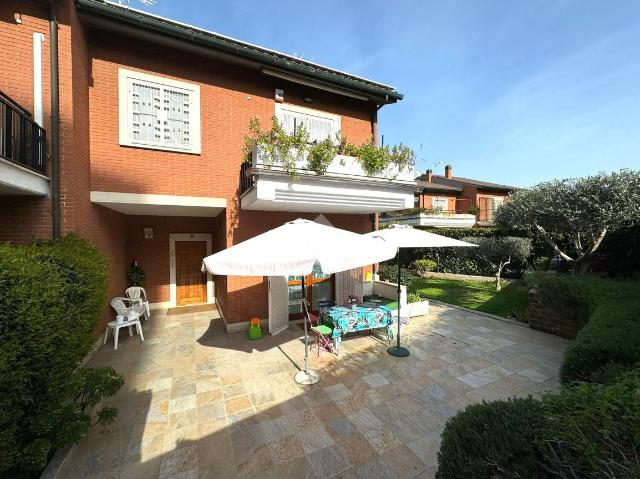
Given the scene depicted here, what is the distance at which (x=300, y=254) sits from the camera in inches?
159

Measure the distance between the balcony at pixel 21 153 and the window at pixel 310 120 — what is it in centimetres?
562

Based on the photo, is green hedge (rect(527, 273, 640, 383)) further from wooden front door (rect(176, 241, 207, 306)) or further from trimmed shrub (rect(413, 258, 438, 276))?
wooden front door (rect(176, 241, 207, 306))

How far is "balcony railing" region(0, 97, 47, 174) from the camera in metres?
4.49

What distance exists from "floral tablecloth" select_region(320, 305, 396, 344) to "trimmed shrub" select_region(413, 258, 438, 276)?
1105cm

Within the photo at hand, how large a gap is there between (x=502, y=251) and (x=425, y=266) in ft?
15.0

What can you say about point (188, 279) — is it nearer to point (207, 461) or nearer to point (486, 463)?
Answer: point (207, 461)

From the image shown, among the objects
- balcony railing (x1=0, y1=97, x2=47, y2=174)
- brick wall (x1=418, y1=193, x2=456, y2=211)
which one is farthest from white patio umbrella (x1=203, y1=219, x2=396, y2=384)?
brick wall (x1=418, y1=193, x2=456, y2=211)

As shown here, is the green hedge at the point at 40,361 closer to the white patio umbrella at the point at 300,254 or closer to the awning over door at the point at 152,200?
the white patio umbrella at the point at 300,254

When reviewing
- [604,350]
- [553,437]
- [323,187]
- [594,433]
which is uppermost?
[323,187]

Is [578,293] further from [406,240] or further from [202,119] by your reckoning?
[202,119]

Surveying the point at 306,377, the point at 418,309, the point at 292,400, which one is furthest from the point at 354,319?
the point at 418,309

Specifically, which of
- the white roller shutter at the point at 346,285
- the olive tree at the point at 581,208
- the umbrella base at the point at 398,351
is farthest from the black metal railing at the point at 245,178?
the olive tree at the point at 581,208

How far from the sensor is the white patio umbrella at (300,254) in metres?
3.90

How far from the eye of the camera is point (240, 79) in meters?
8.00
